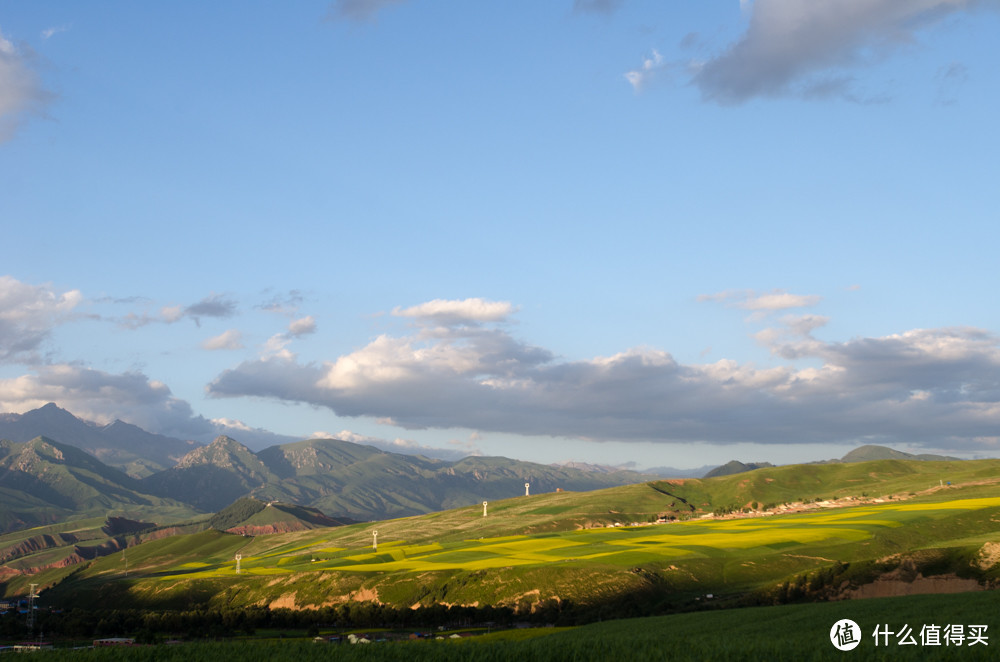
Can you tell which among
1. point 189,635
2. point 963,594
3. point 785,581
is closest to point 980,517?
point 785,581

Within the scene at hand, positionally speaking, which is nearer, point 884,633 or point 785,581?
point 884,633

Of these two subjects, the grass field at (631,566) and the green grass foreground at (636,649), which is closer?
the green grass foreground at (636,649)

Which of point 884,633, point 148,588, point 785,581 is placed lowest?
point 148,588

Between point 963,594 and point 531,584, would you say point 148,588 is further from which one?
point 963,594

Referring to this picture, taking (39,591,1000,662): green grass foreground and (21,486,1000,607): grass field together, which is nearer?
(39,591,1000,662): green grass foreground

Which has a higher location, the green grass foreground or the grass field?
the green grass foreground

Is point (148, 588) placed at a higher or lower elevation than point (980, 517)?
lower

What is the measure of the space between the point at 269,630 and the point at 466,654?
92726 mm

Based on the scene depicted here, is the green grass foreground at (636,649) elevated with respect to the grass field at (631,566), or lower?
elevated

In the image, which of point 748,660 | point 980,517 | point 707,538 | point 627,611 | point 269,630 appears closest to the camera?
point 748,660

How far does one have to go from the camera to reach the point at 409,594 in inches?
5281

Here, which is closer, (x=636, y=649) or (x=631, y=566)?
(x=636, y=649)

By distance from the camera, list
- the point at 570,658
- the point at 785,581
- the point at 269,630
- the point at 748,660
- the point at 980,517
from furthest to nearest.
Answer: the point at 980,517, the point at 269,630, the point at 785,581, the point at 570,658, the point at 748,660

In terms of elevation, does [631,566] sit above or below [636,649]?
below
